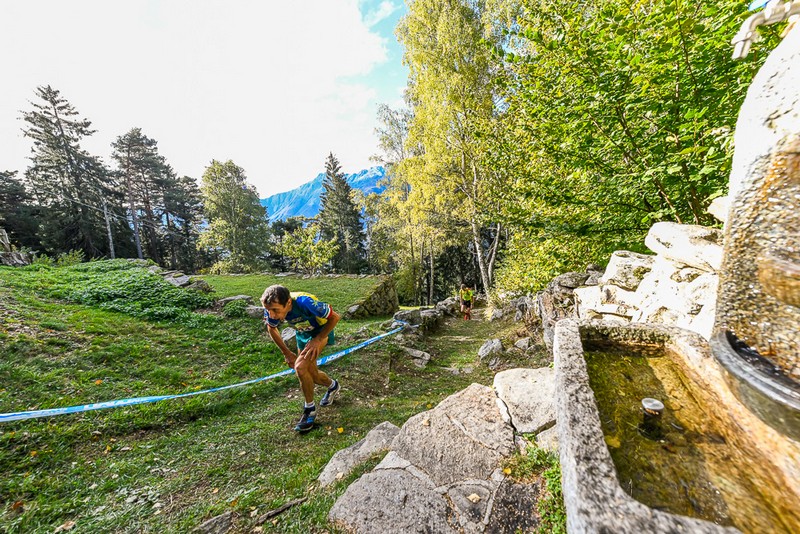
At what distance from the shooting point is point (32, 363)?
413cm

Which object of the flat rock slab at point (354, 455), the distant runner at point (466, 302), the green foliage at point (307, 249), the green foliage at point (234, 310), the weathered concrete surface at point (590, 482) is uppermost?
the green foliage at point (307, 249)

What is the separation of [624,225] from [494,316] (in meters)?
6.74

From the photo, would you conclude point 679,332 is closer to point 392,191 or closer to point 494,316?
point 494,316

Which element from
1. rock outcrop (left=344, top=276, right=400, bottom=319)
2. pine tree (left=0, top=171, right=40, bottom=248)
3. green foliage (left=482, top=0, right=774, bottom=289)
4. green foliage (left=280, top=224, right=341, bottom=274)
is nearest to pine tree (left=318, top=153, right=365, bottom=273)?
green foliage (left=280, top=224, right=341, bottom=274)

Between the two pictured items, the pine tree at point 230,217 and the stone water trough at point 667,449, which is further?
the pine tree at point 230,217

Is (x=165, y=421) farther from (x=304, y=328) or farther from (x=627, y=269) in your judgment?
(x=627, y=269)

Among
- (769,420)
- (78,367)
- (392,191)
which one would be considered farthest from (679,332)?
(392,191)

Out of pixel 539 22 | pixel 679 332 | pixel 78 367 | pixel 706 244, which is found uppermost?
pixel 539 22

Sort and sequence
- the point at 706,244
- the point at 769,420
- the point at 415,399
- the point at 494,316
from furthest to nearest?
the point at 494,316 < the point at 415,399 < the point at 706,244 < the point at 769,420

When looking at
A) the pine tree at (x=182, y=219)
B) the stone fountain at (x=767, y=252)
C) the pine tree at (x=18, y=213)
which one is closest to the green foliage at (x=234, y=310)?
the stone fountain at (x=767, y=252)

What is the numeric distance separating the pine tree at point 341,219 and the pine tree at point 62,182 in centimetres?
1839

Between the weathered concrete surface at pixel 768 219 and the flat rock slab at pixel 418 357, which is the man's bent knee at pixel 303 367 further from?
the weathered concrete surface at pixel 768 219

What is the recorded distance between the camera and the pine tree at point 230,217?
23.2 m

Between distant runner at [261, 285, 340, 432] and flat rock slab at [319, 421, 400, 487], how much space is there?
1.00 metres
